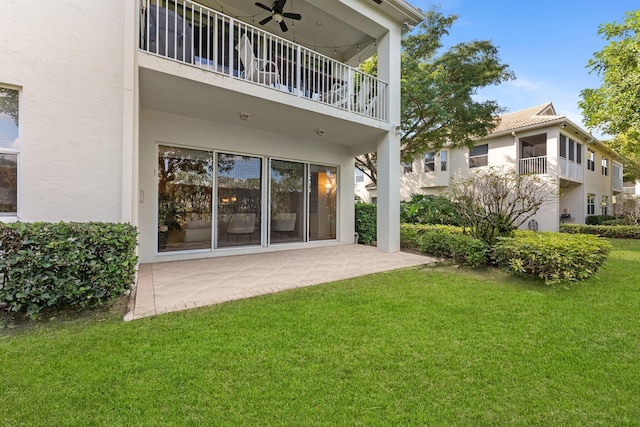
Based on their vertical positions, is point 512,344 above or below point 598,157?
below

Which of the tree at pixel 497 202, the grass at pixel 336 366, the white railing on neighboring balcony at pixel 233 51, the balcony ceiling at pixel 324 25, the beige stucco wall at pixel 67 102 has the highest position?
the balcony ceiling at pixel 324 25

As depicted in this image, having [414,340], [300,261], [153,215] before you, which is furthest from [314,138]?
[414,340]

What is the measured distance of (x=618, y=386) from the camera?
2.17 metres

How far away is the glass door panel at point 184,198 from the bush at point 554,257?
21.6 feet

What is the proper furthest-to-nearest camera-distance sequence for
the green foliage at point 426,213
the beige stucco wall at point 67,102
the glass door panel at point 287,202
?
the green foliage at point 426,213 → the glass door panel at point 287,202 → the beige stucco wall at point 67,102

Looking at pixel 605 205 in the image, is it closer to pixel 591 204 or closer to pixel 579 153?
pixel 591 204

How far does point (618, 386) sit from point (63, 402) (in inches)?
159

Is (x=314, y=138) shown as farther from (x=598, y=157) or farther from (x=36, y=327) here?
(x=598, y=157)

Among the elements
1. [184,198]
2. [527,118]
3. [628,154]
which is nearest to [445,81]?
[527,118]

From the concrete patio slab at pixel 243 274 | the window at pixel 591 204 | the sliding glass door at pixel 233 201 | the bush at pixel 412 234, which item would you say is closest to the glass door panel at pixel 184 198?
the sliding glass door at pixel 233 201

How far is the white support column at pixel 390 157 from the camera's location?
7.99m

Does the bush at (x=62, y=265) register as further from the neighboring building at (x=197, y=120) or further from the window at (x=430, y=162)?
the window at (x=430, y=162)

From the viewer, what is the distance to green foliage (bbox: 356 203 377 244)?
32.3 feet

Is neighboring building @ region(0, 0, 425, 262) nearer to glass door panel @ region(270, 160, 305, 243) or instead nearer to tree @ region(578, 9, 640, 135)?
glass door panel @ region(270, 160, 305, 243)
